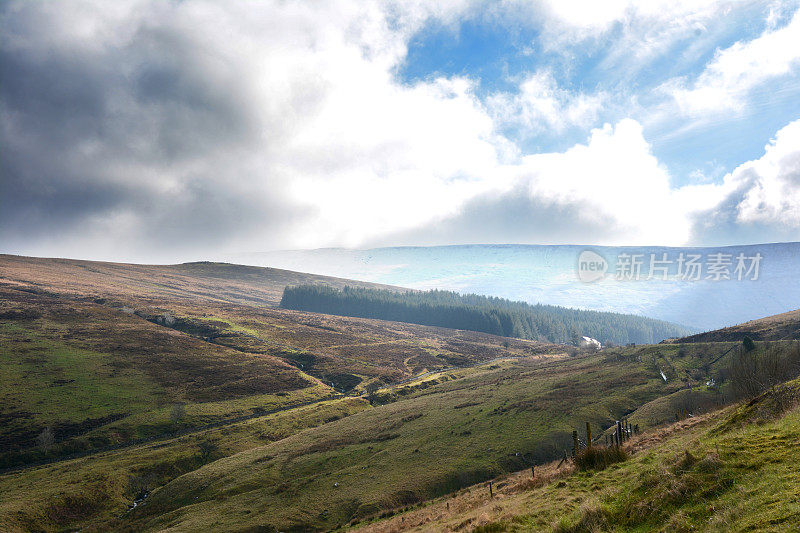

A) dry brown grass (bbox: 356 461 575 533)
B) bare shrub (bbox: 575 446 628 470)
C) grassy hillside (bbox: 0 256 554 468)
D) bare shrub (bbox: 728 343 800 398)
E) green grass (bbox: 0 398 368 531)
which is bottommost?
green grass (bbox: 0 398 368 531)

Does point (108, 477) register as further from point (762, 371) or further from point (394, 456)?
point (762, 371)

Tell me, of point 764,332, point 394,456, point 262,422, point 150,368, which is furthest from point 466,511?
point 150,368

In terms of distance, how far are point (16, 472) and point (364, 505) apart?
257 feet

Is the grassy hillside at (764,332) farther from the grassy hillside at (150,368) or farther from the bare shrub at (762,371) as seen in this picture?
the grassy hillside at (150,368)

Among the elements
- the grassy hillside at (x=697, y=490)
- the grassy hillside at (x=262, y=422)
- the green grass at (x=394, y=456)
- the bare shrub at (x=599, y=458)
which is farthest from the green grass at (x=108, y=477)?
the bare shrub at (x=599, y=458)

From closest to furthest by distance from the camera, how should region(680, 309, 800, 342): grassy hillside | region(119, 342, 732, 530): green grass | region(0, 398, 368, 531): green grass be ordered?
region(119, 342, 732, 530): green grass → region(0, 398, 368, 531): green grass → region(680, 309, 800, 342): grassy hillside

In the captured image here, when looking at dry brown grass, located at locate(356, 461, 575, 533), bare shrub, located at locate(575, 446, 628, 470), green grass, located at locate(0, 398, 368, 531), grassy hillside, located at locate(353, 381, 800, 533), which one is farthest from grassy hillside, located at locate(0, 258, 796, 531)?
bare shrub, located at locate(575, 446, 628, 470)

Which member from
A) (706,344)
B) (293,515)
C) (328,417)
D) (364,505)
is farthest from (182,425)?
(706,344)

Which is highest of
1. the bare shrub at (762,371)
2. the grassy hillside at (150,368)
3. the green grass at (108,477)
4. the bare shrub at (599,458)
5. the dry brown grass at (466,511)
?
the bare shrub at (762,371)

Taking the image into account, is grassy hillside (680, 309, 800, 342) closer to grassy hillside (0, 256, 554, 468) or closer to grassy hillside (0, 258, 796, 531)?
grassy hillside (0, 258, 796, 531)

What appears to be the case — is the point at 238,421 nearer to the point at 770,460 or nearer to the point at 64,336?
the point at 64,336

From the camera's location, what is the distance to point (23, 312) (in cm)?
15638

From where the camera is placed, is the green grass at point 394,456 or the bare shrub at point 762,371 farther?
the green grass at point 394,456

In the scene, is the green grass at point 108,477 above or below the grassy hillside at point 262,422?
below
